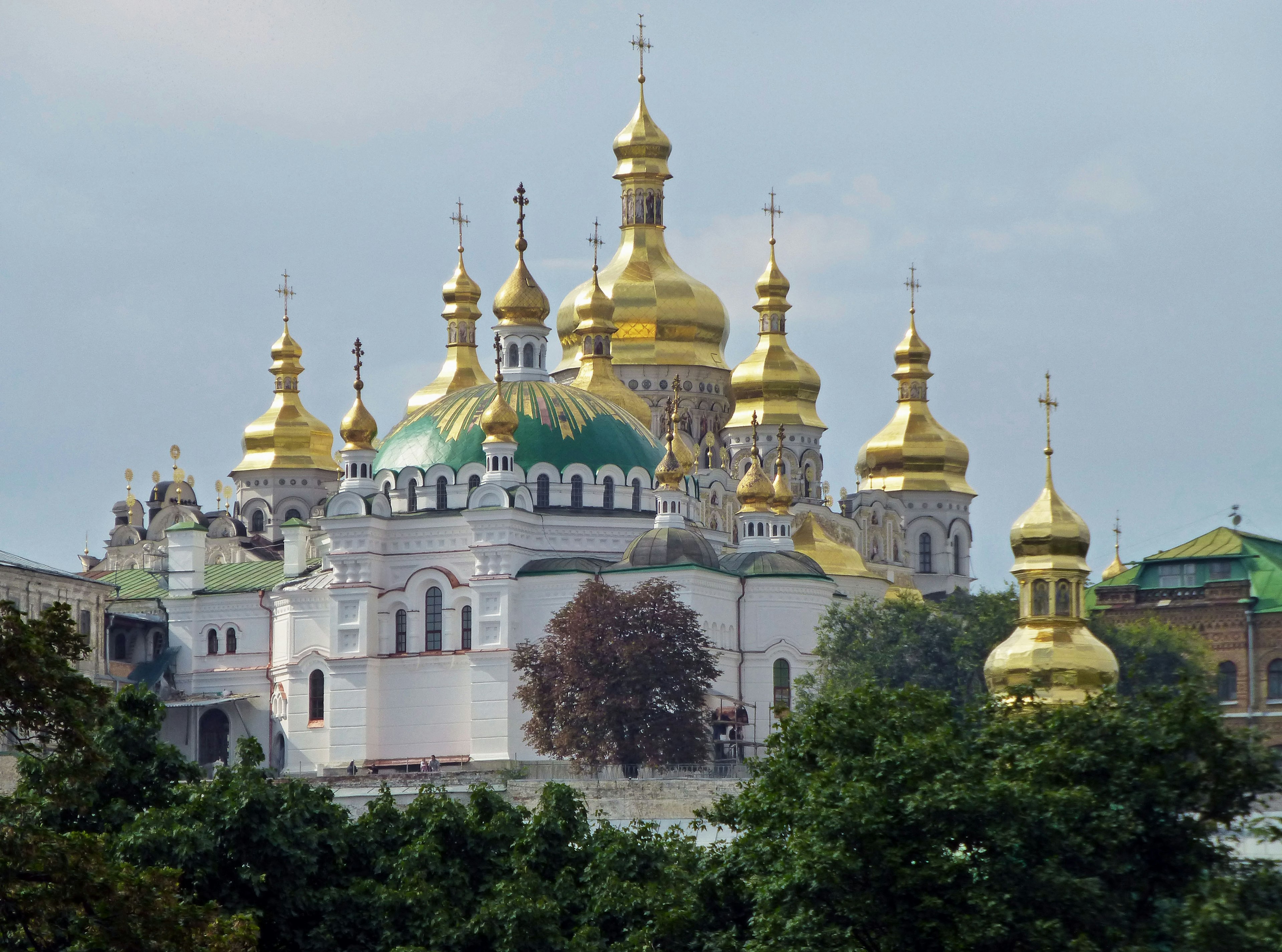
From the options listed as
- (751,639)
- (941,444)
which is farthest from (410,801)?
(941,444)

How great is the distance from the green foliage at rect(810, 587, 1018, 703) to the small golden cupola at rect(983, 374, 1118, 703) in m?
12.6

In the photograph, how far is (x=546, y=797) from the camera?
37.6 m

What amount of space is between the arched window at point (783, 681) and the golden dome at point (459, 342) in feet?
65.3

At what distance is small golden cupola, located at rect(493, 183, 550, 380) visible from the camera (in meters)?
71.7

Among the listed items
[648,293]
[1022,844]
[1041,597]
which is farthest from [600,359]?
[1022,844]

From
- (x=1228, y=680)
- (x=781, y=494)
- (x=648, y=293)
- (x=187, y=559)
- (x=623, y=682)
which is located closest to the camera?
(x=623, y=682)

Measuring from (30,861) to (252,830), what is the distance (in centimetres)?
937

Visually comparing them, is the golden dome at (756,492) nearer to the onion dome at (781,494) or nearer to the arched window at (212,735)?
the onion dome at (781,494)

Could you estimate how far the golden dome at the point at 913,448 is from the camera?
86.1m

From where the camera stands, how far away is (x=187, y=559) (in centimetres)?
7075

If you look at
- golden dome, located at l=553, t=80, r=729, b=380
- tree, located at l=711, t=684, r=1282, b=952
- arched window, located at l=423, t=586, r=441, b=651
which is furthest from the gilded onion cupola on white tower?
tree, located at l=711, t=684, r=1282, b=952

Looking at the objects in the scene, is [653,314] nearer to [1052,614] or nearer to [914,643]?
[914,643]

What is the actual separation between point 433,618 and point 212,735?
22.4 ft

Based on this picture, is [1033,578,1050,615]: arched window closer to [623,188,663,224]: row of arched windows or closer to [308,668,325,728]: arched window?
[308,668,325,728]: arched window
